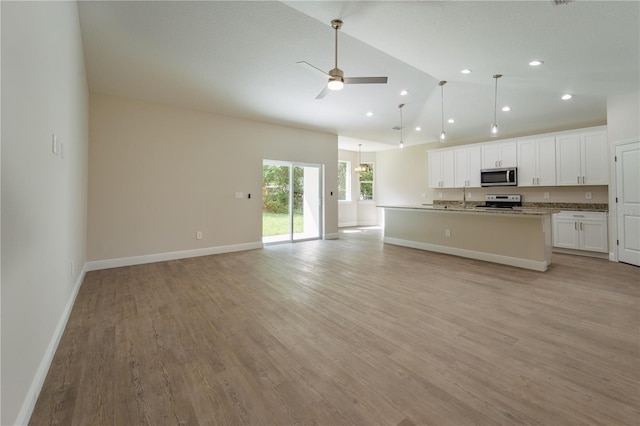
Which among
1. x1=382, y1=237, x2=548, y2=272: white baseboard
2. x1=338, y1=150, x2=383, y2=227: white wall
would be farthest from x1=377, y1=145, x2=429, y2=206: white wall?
x1=382, y1=237, x2=548, y2=272: white baseboard

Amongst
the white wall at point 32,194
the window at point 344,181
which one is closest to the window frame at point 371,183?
the window at point 344,181

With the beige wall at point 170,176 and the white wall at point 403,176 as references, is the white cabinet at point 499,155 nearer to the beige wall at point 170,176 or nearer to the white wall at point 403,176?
the white wall at point 403,176

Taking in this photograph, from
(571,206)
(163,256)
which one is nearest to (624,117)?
(571,206)

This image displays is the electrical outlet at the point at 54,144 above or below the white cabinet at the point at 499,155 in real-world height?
below

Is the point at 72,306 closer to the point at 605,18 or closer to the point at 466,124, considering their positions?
the point at 605,18

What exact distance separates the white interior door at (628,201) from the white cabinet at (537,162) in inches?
50.7

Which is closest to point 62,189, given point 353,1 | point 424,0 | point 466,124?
point 353,1

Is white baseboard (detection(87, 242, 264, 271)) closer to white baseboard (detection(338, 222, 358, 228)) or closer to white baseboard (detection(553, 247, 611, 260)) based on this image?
white baseboard (detection(338, 222, 358, 228))

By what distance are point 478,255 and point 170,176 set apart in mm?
5865

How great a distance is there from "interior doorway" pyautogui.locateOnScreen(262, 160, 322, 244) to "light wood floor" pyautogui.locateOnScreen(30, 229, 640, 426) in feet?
9.57

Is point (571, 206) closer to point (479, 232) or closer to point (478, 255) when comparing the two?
point (479, 232)

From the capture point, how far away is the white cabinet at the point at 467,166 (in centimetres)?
715

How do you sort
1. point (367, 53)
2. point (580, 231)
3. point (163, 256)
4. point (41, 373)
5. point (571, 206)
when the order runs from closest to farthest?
point (41, 373) → point (367, 53) → point (163, 256) → point (580, 231) → point (571, 206)

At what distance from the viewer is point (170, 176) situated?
5.12 metres
